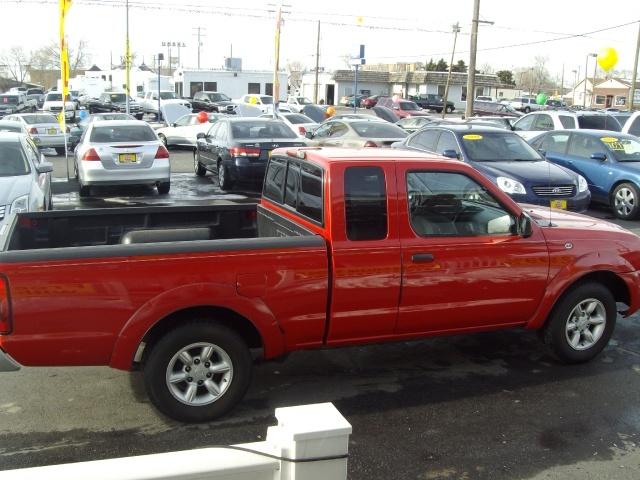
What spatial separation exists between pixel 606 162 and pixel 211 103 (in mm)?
35362

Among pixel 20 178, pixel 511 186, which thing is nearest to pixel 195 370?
pixel 20 178

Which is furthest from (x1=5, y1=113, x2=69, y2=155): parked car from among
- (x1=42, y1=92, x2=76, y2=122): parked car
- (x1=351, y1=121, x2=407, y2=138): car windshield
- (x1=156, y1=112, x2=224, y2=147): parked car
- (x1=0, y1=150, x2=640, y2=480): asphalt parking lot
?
(x1=0, y1=150, x2=640, y2=480): asphalt parking lot

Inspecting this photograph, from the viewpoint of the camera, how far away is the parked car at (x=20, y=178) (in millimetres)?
8180

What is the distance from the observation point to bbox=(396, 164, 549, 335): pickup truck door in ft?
15.0

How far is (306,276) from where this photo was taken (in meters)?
4.25

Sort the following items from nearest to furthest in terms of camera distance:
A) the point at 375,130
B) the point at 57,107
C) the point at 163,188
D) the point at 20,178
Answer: the point at 20,178 < the point at 163,188 < the point at 375,130 < the point at 57,107

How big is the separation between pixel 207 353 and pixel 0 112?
43250mm

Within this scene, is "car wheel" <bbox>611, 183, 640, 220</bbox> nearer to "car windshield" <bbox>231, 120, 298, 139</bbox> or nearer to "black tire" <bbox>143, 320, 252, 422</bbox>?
"car windshield" <bbox>231, 120, 298, 139</bbox>

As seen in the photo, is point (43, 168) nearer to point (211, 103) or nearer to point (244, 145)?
point (244, 145)

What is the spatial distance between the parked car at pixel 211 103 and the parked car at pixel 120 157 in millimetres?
26602

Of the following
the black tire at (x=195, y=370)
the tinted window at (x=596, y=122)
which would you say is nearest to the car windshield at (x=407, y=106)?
the tinted window at (x=596, y=122)

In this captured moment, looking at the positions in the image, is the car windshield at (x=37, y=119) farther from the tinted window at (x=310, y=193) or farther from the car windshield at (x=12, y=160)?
the tinted window at (x=310, y=193)

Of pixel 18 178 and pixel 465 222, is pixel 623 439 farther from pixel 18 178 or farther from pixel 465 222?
pixel 18 178

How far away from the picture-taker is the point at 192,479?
6.12 ft
